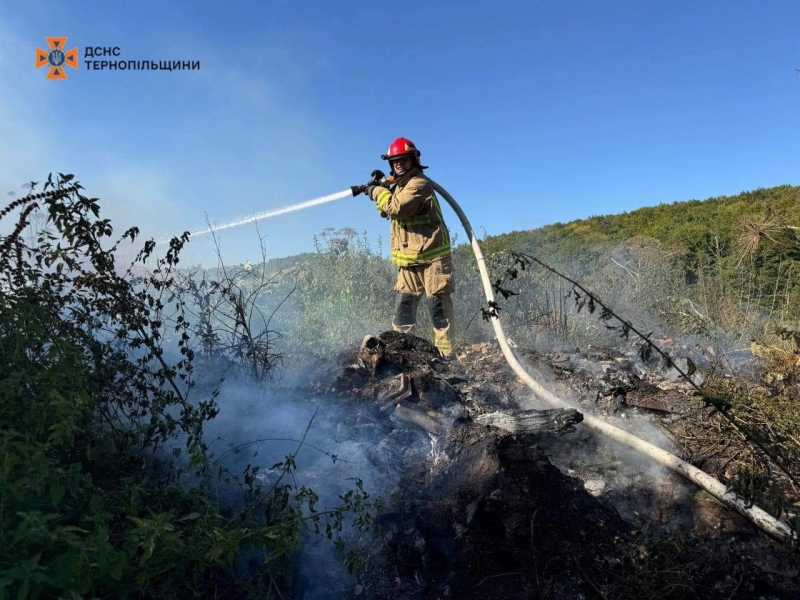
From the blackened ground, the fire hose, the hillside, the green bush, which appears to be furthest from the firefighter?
the hillside

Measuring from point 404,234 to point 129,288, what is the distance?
3375mm

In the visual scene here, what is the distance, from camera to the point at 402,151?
545 cm

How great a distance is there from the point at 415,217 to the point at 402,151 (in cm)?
73

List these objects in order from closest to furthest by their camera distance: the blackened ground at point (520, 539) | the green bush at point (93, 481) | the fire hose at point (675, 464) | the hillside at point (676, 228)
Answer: the green bush at point (93, 481) < the blackened ground at point (520, 539) < the fire hose at point (675, 464) < the hillside at point (676, 228)

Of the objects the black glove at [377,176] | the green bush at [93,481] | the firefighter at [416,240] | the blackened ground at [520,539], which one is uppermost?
the black glove at [377,176]

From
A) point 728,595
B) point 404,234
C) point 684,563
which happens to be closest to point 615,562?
point 684,563

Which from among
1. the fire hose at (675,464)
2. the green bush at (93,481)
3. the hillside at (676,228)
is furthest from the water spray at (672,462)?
the hillside at (676,228)

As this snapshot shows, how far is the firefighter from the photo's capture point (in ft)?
17.3

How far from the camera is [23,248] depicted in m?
2.49

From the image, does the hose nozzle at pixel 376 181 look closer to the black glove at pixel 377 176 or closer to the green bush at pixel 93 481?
the black glove at pixel 377 176

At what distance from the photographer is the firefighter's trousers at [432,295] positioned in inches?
213

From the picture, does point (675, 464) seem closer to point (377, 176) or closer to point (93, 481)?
point (93, 481)

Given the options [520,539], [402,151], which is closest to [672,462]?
[520,539]

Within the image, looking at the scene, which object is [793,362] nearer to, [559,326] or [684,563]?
[559,326]
